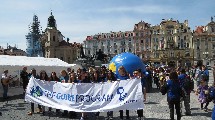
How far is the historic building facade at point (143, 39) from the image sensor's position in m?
110

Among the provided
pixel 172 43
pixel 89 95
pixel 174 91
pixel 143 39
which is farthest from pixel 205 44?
pixel 174 91

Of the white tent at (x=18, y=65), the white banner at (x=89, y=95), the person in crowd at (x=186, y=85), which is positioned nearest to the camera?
the white banner at (x=89, y=95)

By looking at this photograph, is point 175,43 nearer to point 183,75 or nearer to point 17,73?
point 17,73

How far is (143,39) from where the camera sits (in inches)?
4390

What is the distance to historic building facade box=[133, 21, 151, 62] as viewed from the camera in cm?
11019

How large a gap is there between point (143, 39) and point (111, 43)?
1645cm

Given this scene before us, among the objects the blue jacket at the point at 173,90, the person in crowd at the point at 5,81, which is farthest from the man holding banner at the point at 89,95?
the person in crowd at the point at 5,81

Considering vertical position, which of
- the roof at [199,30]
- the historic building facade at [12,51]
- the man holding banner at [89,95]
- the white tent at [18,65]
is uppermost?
the roof at [199,30]

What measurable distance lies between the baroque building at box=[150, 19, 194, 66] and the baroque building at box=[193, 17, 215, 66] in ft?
6.72

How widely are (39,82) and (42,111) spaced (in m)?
1.21

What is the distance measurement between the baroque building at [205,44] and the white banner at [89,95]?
315 feet

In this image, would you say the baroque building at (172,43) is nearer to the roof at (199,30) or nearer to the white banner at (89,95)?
the roof at (199,30)

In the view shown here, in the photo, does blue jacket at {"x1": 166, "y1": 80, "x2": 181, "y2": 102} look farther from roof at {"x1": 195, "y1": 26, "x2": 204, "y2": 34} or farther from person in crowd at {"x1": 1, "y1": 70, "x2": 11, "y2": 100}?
roof at {"x1": 195, "y1": 26, "x2": 204, "y2": 34}

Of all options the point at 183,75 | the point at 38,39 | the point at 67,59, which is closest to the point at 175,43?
the point at 67,59
